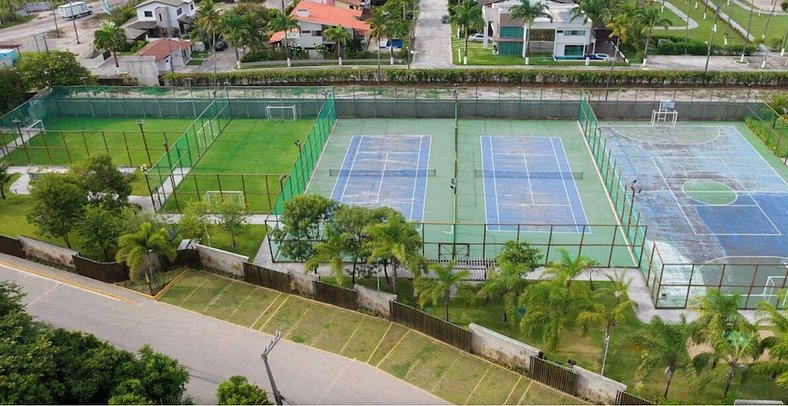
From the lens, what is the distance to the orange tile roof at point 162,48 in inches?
2223

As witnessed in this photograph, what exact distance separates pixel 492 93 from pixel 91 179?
30.4 m

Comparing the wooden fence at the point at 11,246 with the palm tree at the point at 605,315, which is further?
the wooden fence at the point at 11,246

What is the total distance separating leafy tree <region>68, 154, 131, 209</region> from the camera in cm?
3016

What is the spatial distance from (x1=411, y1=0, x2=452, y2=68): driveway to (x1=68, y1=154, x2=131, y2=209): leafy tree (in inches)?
1296

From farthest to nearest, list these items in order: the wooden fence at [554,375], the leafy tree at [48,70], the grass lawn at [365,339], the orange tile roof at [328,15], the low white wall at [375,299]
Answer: the orange tile roof at [328,15], the leafy tree at [48,70], the low white wall at [375,299], the grass lawn at [365,339], the wooden fence at [554,375]

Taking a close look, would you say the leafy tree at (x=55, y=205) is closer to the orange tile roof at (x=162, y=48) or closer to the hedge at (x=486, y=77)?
the hedge at (x=486, y=77)

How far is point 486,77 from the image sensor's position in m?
52.9

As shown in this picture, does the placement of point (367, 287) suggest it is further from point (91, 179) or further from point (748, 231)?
point (748, 231)

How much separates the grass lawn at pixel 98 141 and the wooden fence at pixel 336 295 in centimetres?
→ 1923

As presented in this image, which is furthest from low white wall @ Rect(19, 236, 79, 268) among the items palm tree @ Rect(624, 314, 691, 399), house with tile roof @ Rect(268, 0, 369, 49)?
house with tile roof @ Rect(268, 0, 369, 49)

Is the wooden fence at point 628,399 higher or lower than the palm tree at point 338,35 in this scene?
lower

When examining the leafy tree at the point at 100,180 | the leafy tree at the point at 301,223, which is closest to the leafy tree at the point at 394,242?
the leafy tree at the point at 301,223

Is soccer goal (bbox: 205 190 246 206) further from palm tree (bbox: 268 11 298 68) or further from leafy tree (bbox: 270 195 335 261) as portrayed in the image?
palm tree (bbox: 268 11 298 68)

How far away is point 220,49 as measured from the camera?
2542 inches
